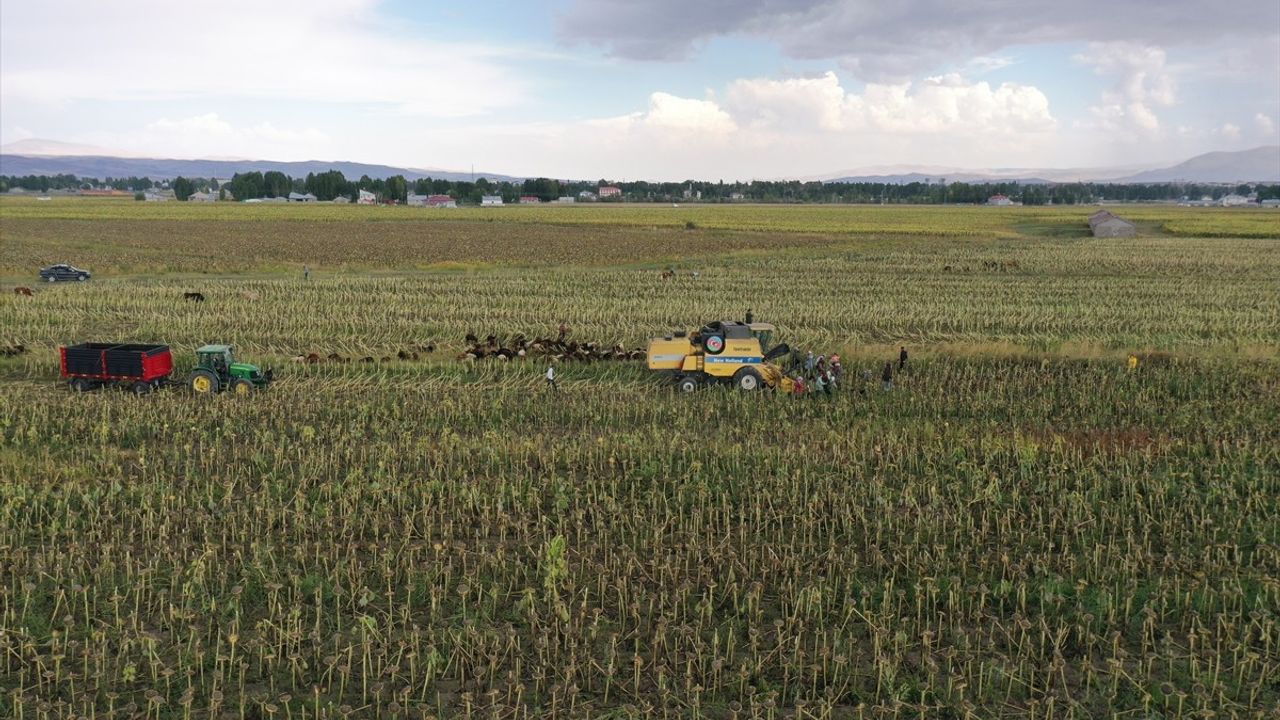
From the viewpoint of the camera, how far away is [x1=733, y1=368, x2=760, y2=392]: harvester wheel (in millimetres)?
20317

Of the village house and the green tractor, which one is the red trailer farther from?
the village house

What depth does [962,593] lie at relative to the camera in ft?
34.9

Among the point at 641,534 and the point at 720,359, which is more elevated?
the point at 720,359

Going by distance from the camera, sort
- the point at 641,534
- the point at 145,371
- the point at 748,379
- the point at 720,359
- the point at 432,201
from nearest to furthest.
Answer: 1. the point at 641,534
2. the point at 145,371
3. the point at 748,379
4. the point at 720,359
5. the point at 432,201

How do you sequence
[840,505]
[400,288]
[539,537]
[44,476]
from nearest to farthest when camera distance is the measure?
[539,537], [840,505], [44,476], [400,288]

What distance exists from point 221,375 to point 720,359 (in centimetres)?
1108

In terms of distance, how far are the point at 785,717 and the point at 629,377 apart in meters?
14.1

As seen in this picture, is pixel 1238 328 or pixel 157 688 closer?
pixel 157 688

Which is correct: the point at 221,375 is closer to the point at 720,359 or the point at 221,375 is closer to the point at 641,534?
the point at 720,359

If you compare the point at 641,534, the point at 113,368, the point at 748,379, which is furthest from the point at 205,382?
the point at 641,534

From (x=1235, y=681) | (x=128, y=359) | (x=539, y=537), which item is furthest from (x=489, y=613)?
(x=128, y=359)

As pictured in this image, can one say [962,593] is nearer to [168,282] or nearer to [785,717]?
[785,717]

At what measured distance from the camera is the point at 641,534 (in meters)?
12.4

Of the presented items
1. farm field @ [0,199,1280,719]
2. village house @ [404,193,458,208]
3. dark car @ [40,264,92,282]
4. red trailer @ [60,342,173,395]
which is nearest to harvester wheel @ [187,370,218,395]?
farm field @ [0,199,1280,719]
